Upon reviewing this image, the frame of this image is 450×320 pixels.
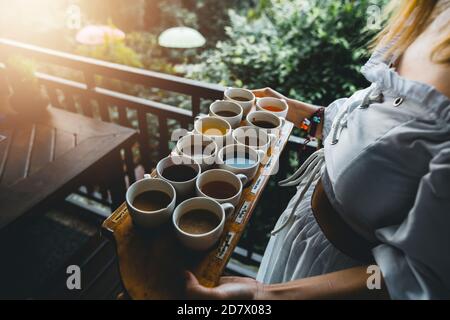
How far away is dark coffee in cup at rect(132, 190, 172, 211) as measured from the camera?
1.19m

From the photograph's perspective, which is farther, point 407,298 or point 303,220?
point 303,220

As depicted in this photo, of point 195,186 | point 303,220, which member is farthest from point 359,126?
point 195,186

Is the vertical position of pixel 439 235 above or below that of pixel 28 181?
above

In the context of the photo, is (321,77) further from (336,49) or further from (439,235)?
(439,235)

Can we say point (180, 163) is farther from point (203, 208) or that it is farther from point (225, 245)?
point (225, 245)

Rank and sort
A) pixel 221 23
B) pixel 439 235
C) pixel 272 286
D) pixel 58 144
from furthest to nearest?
pixel 221 23, pixel 58 144, pixel 272 286, pixel 439 235

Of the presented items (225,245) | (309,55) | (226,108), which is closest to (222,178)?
(225,245)

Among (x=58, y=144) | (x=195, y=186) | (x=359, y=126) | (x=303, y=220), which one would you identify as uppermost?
(x=359, y=126)

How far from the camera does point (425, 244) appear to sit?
2.82ft

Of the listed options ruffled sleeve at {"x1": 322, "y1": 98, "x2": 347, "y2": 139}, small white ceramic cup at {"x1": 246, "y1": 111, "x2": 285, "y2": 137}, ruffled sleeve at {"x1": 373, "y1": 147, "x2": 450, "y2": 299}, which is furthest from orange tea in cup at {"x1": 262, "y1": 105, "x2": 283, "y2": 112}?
ruffled sleeve at {"x1": 373, "y1": 147, "x2": 450, "y2": 299}

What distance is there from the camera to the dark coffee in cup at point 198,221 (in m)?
1.15

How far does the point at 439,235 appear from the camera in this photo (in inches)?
33.2

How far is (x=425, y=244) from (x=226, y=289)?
604 millimetres

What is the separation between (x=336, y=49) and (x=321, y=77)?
0.36 meters
